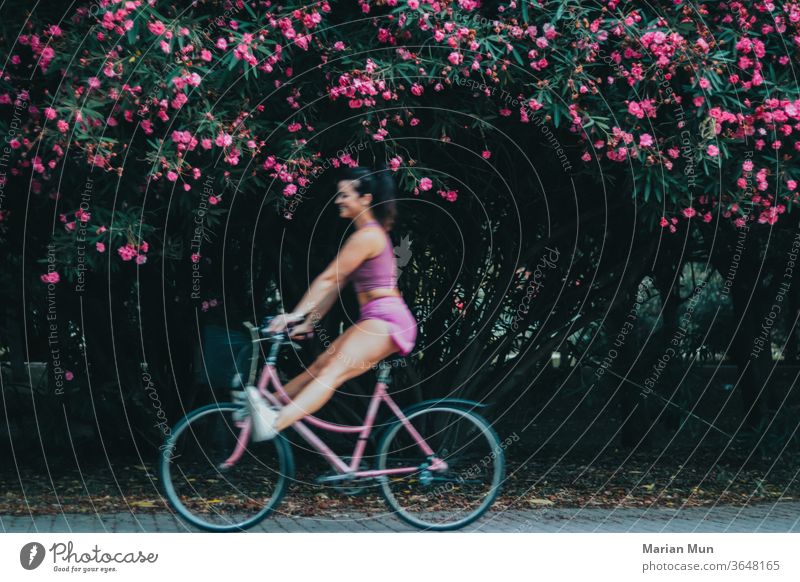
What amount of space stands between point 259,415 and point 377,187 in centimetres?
180

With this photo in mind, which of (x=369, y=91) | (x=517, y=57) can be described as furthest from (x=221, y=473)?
(x=517, y=57)

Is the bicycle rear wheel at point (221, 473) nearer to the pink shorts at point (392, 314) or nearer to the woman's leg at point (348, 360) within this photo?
the woman's leg at point (348, 360)

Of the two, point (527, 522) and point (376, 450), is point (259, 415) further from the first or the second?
point (527, 522)

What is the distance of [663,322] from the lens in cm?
1113

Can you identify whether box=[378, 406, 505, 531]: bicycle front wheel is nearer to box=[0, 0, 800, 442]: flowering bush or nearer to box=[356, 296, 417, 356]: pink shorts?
box=[356, 296, 417, 356]: pink shorts

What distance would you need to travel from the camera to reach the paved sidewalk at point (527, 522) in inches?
261

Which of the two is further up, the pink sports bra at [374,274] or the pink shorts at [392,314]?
the pink sports bra at [374,274]

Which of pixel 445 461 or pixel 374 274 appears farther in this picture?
pixel 445 461

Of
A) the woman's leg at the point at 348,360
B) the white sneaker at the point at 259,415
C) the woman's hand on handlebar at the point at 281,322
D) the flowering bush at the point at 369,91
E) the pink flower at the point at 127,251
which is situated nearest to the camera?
the woman's hand on handlebar at the point at 281,322

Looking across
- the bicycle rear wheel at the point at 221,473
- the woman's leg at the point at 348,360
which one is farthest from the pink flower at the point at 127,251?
the woman's leg at the point at 348,360

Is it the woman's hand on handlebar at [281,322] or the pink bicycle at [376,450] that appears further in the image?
the pink bicycle at [376,450]

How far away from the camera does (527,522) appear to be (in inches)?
282

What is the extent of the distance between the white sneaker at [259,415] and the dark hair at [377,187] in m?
1.50

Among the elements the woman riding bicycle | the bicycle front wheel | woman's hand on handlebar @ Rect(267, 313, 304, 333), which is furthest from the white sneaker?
the bicycle front wheel
